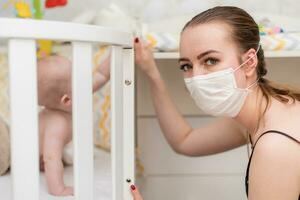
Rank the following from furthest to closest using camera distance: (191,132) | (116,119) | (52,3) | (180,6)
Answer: (180,6) → (52,3) → (191,132) → (116,119)

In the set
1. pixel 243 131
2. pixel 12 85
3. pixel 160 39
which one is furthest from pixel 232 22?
pixel 12 85

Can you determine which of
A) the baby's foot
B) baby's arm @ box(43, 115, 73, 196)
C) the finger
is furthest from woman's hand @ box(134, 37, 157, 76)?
the baby's foot

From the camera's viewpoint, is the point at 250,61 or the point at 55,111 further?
the point at 55,111

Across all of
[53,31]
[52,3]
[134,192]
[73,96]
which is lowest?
[134,192]

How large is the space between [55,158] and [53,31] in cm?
39

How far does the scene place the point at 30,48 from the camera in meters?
0.70

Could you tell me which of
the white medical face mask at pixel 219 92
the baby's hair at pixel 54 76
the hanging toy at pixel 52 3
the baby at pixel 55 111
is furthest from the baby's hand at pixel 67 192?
the hanging toy at pixel 52 3

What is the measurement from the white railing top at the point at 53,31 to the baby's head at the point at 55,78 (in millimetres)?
179

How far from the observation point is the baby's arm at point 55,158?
38.8 inches

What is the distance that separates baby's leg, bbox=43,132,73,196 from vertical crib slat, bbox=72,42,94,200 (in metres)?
0.20

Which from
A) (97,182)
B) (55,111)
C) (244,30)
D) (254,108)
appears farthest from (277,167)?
(55,111)

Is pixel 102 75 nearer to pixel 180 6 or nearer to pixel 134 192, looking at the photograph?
pixel 134 192

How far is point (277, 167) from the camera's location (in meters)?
0.88

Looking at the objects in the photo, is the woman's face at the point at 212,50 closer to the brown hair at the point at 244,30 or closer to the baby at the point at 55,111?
the brown hair at the point at 244,30
